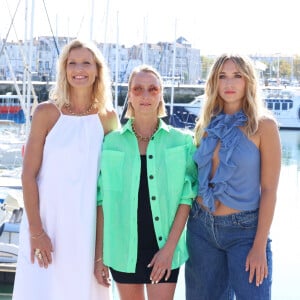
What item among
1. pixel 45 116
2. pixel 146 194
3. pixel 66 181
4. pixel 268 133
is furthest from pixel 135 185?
pixel 268 133

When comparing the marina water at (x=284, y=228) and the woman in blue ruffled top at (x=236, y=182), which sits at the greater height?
the woman in blue ruffled top at (x=236, y=182)

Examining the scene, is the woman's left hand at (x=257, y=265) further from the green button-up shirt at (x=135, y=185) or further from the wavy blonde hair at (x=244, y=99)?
the wavy blonde hair at (x=244, y=99)

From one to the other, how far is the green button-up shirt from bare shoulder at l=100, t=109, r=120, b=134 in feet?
0.51

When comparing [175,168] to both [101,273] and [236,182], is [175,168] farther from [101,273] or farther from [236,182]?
[101,273]

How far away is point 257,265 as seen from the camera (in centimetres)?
292

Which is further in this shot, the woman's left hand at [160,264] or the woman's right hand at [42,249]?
the woman's right hand at [42,249]

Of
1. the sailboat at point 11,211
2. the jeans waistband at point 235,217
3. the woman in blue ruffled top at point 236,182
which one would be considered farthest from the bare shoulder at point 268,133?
the sailboat at point 11,211

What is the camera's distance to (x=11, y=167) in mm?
17328

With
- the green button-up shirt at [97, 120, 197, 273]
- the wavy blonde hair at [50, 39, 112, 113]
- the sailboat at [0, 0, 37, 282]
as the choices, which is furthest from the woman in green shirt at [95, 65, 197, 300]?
the sailboat at [0, 0, 37, 282]

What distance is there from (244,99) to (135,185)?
71 cm

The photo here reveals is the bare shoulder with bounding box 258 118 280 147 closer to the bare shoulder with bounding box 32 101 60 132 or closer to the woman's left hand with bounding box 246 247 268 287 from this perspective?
the woman's left hand with bounding box 246 247 268 287

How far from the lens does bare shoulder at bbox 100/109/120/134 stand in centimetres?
326

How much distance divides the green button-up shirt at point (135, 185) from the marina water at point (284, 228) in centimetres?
441

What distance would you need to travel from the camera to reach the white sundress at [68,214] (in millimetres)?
3145
